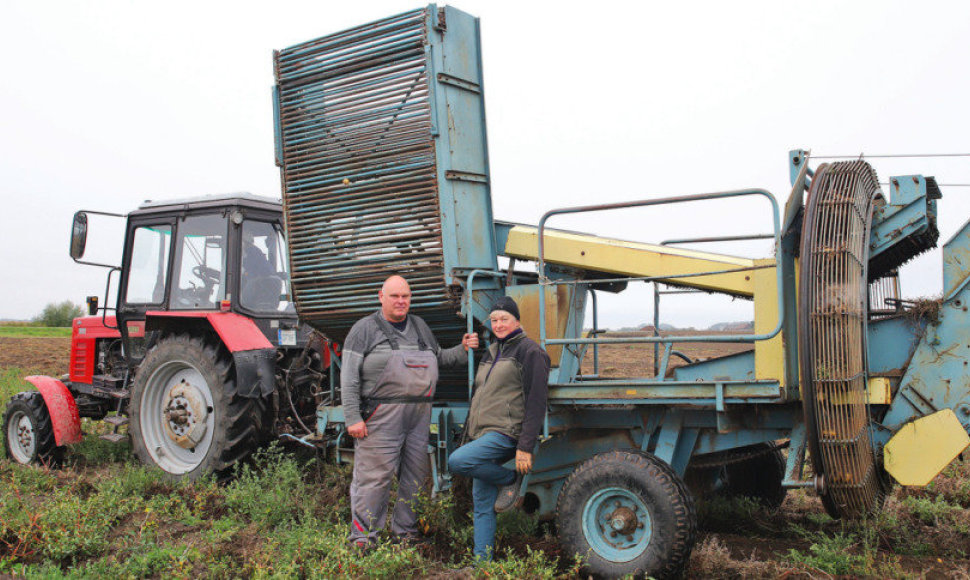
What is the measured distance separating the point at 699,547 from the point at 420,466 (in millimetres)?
1819

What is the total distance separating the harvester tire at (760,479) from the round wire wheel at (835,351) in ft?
5.62

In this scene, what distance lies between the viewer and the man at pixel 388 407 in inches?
189

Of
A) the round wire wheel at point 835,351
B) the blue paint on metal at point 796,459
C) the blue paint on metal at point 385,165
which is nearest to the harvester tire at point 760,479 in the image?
the blue paint on metal at point 796,459

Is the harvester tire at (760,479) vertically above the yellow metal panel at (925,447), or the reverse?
the yellow metal panel at (925,447)

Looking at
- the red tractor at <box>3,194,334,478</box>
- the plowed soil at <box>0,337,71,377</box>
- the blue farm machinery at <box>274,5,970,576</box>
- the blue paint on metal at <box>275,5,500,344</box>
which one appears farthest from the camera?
the plowed soil at <box>0,337,71,377</box>

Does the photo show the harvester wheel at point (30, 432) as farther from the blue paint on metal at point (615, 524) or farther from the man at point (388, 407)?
the blue paint on metal at point (615, 524)

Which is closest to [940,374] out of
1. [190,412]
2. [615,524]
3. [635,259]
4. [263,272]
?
[635,259]

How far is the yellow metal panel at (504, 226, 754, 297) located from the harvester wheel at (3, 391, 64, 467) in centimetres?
526

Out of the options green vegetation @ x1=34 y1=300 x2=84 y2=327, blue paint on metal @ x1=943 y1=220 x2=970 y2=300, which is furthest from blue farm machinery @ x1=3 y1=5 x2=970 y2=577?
green vegetation @ x1=34 y1=300 x2=84 y2=327

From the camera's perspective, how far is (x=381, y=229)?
18.2 ft

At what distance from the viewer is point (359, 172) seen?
5648 millimetres

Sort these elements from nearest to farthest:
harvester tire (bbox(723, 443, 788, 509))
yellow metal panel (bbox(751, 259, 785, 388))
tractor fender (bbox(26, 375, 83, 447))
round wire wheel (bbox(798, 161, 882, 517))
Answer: round wire wheel (bbox(798, 161, 882, 517)) < yellow metal panel (bbox(751, 259, 785, 388)) < harvester tire (bbox(723, 443, 788, 509)) < tractor fender (bbox(26, 375, 83, 447))

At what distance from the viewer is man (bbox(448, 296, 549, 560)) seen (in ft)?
14.5

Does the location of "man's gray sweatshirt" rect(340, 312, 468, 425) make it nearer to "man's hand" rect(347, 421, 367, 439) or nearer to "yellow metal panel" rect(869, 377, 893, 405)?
"man's hand" rect(347, 421, 367, 439)
